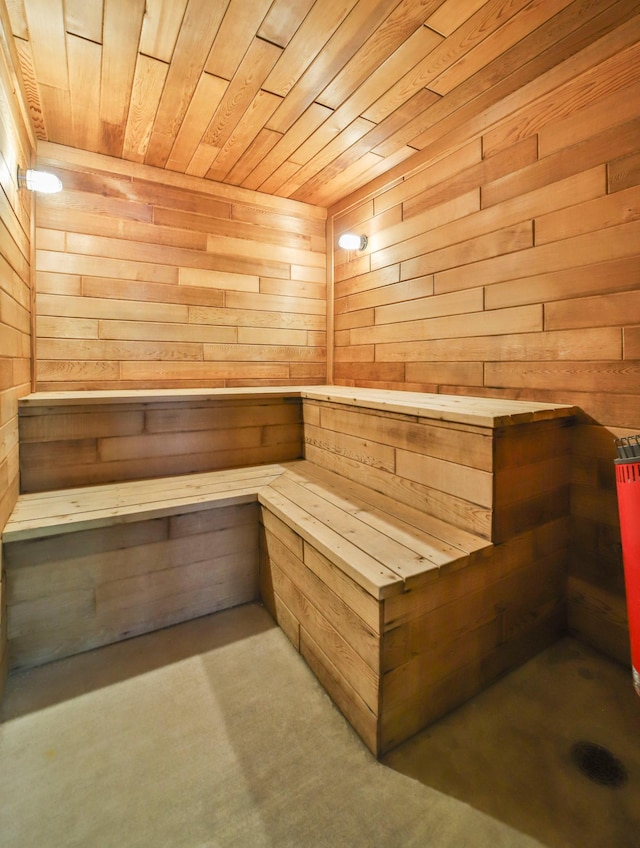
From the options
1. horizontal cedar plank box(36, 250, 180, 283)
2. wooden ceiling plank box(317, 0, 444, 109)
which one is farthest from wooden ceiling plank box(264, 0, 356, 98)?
horizontal cedar plank box(36, 250, 180, 283)

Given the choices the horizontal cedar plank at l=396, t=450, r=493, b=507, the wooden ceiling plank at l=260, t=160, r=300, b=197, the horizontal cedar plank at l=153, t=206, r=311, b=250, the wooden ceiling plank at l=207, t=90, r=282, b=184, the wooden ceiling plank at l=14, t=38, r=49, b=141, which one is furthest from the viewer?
the horizontal cedar plank at l=153, t=206, r=311, b=250

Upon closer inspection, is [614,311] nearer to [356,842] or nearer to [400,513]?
[400,513]

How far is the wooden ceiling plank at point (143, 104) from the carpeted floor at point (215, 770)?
8.01 ft

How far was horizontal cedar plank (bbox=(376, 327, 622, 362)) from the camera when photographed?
1.61 m

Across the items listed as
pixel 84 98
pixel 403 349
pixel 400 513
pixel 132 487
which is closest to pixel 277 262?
pixel 403 349

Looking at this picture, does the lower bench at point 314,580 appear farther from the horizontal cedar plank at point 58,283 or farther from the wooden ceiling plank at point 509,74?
the wooden ceiling plank at point 509,74

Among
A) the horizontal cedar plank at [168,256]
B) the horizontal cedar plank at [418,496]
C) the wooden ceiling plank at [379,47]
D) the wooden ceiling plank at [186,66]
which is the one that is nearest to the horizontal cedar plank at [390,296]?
the horizontal cedar plank at [168,256]

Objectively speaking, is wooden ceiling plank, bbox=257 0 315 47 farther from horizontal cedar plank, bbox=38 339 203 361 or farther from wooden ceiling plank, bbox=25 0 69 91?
horizontal cedar plank, bbox=38 339 203 361

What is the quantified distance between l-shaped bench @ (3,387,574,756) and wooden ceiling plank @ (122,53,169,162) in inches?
55.4

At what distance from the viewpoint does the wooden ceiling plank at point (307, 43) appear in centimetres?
149

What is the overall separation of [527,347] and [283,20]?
1602mm

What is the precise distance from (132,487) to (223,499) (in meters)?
0.49

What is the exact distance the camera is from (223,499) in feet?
6.29

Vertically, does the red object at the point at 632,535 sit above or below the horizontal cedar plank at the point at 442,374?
below
